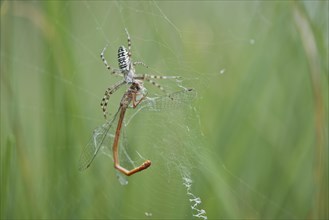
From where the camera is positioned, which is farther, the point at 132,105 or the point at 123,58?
the point at 132,105

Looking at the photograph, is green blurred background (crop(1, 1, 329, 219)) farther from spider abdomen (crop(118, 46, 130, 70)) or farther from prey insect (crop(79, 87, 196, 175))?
spider abdomen (crop(118, 46, 130, 70))

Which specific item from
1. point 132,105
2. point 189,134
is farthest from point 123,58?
point 189,134

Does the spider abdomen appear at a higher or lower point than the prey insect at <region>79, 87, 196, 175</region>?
higher

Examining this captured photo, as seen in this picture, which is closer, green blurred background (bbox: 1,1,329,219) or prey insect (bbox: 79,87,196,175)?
prey insect (bbox: 79,87,196,175)

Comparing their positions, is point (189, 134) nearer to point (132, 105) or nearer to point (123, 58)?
point (132, 105)

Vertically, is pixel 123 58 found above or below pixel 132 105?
above

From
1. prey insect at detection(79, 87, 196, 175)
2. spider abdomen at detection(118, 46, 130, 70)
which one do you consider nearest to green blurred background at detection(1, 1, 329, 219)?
prey insect at detection(79, 87, 196, 175)

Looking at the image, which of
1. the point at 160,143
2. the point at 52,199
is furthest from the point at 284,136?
the point at 52,199
